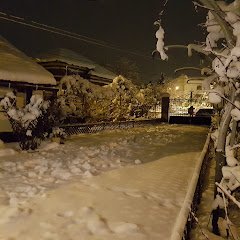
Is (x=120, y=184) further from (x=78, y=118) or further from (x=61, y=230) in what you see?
(x=78, y=118)

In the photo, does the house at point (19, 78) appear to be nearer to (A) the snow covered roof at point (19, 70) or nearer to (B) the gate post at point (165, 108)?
(A) the snow covered roof at point (19, 70)

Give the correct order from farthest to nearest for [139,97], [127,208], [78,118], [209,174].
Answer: [139,97] < [78,118] < [209,174] < [127,208]

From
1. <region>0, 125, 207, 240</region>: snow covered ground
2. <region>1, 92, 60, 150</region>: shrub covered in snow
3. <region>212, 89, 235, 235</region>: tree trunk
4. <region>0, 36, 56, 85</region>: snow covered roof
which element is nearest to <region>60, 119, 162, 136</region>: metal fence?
<region>0, 36, 56, 85</region>: snow covered roof

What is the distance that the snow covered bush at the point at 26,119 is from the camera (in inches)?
498

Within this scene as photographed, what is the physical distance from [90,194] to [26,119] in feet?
21.2

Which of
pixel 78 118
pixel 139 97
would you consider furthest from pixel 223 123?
pixel 139 97

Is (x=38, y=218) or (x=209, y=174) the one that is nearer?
(x=38, y=218)

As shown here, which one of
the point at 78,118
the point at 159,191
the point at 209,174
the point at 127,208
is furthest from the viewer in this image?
the point at 78,118

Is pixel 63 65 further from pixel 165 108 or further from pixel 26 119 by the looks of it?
pixel 26 119

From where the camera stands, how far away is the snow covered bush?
1266 cm

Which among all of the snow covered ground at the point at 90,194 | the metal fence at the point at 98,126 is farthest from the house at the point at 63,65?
the snow covered ground at the point at 90,194

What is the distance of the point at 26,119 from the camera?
1284 cm

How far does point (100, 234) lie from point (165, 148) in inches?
390

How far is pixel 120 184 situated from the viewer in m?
8.19
